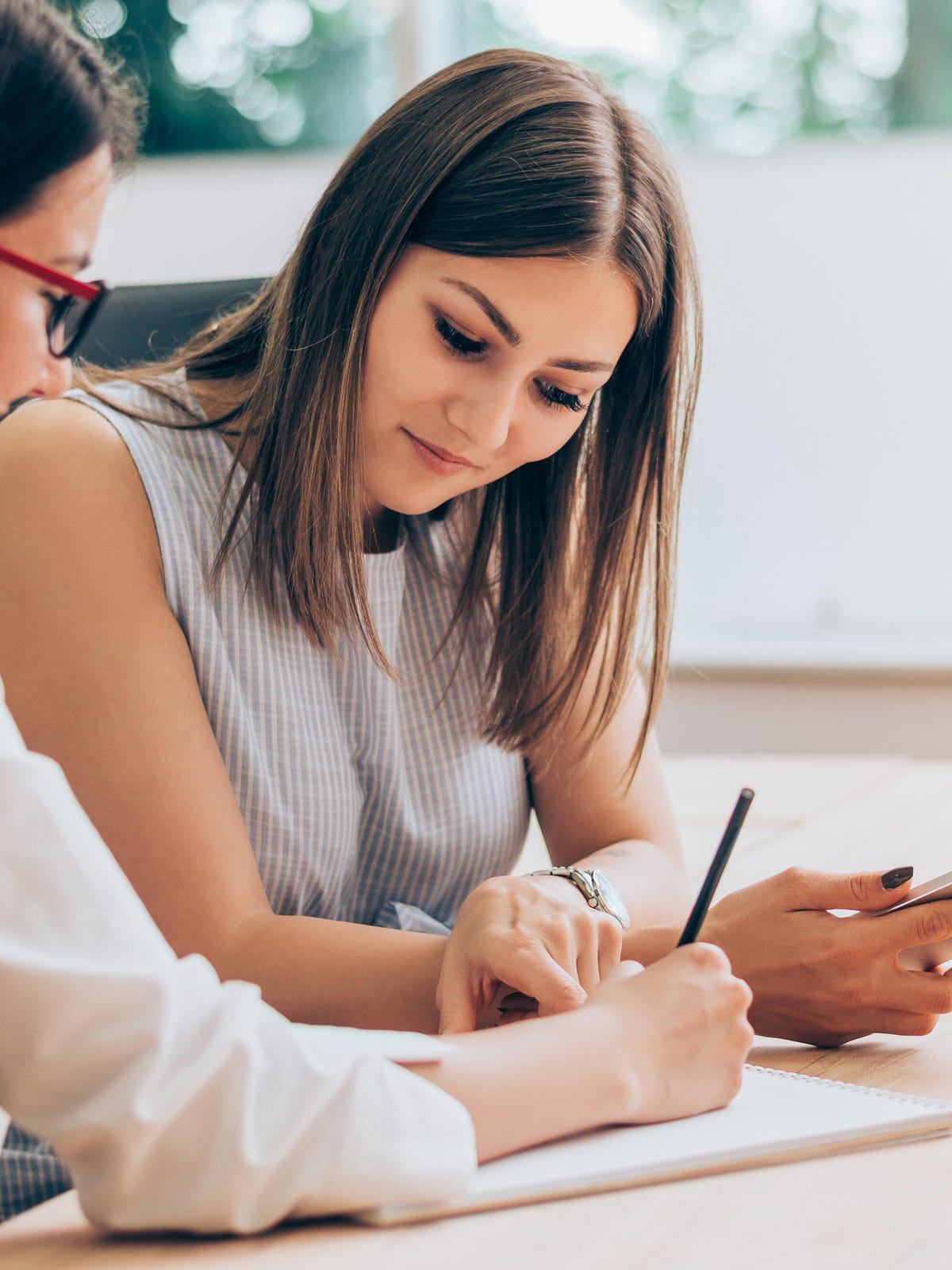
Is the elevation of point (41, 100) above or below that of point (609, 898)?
above

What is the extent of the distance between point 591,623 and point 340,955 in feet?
1.49

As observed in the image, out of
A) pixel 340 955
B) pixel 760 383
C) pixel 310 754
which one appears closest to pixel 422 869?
pixel 310 754

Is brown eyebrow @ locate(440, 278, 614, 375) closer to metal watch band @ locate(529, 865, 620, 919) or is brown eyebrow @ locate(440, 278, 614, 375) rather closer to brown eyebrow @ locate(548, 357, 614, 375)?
brown eyebrow @ locate(548, 357, 614, 375)

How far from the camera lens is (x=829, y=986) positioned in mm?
916

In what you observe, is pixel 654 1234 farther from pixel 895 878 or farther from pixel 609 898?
pixel 609 898

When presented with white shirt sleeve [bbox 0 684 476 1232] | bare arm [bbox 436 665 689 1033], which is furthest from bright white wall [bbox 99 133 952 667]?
white shirt sleeve [bbox 0 684 476 1232]

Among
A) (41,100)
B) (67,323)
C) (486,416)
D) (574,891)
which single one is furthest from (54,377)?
(574,891)

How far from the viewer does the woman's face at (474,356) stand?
1.05 m

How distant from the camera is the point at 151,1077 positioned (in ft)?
1.89

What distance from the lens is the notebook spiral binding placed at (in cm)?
76

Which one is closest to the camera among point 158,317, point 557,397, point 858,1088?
point 858,1088

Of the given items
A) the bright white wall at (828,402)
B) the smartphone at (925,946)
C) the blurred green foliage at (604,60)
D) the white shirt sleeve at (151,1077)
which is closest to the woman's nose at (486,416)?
the smartphone at (925,946)

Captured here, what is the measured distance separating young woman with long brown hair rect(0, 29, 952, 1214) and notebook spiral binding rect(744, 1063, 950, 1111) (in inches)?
3.3

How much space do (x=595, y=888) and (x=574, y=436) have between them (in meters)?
0.43
